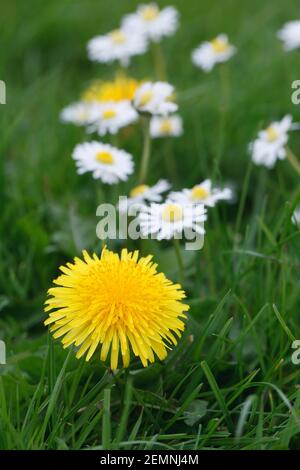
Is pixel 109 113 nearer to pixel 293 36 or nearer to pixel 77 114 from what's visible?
pixel 77 114

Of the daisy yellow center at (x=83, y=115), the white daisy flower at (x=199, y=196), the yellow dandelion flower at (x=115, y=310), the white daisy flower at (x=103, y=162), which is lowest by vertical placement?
the yellow dandelion flower at (x=115, y=310)

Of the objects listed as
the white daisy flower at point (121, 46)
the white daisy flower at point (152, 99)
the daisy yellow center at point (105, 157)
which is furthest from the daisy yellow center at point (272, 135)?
the white daisy flower at point (121, 46)

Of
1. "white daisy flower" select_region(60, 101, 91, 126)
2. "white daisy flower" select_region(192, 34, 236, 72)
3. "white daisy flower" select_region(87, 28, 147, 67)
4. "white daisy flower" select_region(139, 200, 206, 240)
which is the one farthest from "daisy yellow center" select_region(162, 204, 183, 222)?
"white daisy flower" select_region(87, 28, 147, 67)

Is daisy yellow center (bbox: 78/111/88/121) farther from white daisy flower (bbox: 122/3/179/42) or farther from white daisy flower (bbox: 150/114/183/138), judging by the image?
white daisy flower (bbox: 122/3/179/42)

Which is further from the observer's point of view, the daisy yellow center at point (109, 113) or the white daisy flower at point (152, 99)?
the daisy yellow center at point (109, 113)

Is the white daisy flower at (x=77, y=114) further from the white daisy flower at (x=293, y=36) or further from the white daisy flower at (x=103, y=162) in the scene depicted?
the white daisy flower at (x=293, y=36)

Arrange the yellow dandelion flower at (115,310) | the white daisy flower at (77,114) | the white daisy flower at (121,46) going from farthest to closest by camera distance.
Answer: the white daisy flower at (121,46)
the white daisy flower at (77,114)
the yellow dandelion flower at (115,310)

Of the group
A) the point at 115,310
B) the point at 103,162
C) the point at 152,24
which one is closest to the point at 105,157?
the point at 103,162
